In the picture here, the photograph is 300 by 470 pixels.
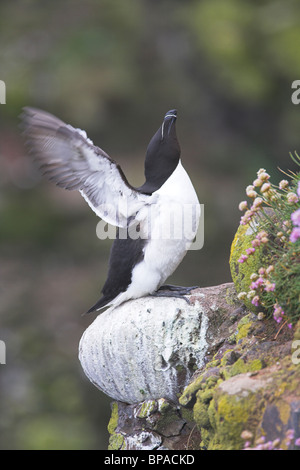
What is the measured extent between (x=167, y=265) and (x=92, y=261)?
10.2 metres

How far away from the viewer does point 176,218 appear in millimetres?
5578

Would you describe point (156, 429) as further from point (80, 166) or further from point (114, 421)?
point (80, 166)

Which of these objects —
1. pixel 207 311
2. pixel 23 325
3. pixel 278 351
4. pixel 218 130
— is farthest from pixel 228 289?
pixel 218 130

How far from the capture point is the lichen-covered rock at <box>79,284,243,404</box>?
5.21 m

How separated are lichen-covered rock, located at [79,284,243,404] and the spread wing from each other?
76cm

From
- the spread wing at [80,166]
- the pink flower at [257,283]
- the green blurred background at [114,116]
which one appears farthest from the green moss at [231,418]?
the green blurred background at [114,116]

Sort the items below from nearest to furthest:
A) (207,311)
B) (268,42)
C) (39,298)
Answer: (207,311) → (39,298) → (268,42)

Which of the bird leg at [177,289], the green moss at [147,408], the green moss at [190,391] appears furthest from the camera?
the bird leg at [177,289]

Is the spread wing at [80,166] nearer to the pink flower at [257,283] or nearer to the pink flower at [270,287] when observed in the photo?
the pink flower at [257,283]

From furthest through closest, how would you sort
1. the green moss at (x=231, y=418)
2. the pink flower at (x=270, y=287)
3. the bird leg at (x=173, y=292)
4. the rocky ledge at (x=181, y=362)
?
the bird leg at (x=173, y=292), the rocky ledge at (x=181, y=362), the pink flower at (x=270, y=287), the green moss at (x=231, y=418)

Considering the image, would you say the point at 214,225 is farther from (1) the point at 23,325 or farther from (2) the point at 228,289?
(2) the point at 228,289

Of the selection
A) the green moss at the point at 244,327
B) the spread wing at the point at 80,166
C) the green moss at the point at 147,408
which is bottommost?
the green moss at the point at 147,408

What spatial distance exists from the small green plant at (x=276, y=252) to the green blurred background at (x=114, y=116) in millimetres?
8860

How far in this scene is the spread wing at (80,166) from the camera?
5.48 m
